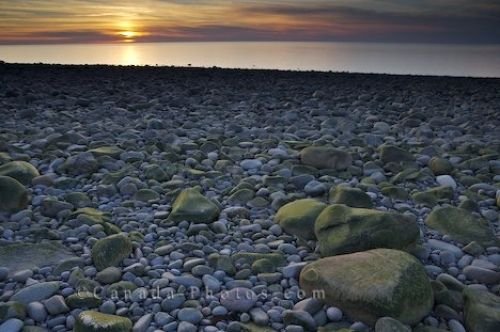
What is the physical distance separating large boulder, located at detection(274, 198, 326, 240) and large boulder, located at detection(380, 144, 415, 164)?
237 cm

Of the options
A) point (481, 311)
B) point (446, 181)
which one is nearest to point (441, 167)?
point (446, 181)

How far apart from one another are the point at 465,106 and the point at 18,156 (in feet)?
34.7

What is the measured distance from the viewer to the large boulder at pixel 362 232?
375 cm

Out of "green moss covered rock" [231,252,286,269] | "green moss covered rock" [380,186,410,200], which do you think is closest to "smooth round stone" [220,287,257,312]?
"green moss covered rock" [231,252,286,269]

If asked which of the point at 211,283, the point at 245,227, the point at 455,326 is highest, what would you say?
the point at 245,227

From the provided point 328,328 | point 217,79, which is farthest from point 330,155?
point 217,79

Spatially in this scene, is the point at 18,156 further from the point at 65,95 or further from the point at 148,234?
the point at 65,95

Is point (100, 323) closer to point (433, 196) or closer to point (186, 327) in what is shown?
point (186, 327)

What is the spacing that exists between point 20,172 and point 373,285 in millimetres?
4141

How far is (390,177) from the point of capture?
5988mm

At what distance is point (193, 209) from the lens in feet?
15.0

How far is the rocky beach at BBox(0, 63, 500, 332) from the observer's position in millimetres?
3113

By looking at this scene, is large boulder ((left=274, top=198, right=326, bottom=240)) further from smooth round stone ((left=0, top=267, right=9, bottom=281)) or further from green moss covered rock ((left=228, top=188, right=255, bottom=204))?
smooth round stone ((left=0, top=267, right=9, bottom=281))

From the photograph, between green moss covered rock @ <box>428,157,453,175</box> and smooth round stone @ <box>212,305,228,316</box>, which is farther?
green moss covered rock @ <box>428,157,453,175</box>
